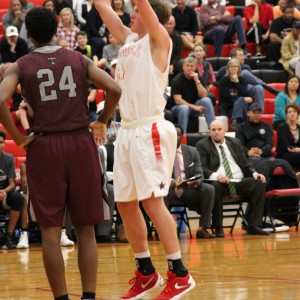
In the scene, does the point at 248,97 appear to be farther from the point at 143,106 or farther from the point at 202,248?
the point at 143,106

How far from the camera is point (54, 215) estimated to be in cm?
618

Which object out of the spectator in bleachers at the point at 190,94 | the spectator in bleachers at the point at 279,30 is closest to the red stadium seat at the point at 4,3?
the spectator in bleachers at the point at 279,30

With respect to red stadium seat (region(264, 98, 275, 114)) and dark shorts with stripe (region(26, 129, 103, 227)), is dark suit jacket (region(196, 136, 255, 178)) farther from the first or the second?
dark shorts with stripe (region(26, 129, 103, 227))

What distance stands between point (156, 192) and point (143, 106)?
0.65m

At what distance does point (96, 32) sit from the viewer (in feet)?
60.9

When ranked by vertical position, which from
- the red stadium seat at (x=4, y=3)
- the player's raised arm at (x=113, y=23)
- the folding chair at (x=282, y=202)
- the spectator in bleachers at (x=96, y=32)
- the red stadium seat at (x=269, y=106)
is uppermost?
the player's raised arm at (x=113, y=23)

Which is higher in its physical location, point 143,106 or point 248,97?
point 143,106

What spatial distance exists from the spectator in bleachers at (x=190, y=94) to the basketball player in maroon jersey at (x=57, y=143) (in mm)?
9359

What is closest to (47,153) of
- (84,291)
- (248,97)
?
(84,291)

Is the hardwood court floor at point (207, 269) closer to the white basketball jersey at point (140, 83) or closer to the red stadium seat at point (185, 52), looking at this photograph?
the white basketball jersey at point (140, 83)

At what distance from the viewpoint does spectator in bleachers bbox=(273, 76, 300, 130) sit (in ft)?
52.6

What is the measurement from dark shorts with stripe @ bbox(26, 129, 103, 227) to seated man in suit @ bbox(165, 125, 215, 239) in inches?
262

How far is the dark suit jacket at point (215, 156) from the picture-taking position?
13602 millimetres

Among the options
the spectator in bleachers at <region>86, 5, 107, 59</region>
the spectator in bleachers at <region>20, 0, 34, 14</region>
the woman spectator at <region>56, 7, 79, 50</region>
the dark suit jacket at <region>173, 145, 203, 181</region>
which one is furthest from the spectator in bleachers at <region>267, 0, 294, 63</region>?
the dark suit jacket at <region>173, 145, 203, 181</region>
